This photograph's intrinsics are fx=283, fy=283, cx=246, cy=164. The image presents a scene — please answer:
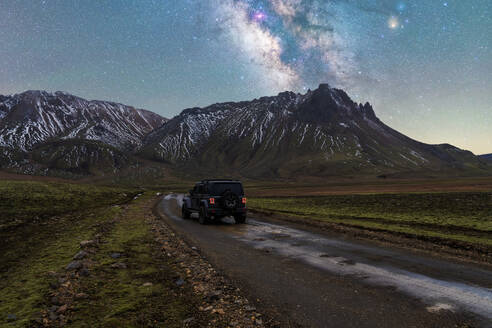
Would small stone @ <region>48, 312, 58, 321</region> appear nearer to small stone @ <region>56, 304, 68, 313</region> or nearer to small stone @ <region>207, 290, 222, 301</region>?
small stone @ <region>56, 304, 68, 313</region>

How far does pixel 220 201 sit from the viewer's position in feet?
62.0

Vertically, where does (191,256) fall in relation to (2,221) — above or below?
above

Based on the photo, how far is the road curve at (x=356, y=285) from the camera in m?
5.09

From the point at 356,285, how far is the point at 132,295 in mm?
5136

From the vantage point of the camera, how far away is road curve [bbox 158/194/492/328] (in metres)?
5.09

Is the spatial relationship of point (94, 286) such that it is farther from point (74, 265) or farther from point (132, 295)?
point (74, 265)

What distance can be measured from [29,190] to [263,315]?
4208 centimetres

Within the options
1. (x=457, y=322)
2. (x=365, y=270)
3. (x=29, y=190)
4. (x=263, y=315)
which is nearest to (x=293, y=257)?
(x=365, y=270)

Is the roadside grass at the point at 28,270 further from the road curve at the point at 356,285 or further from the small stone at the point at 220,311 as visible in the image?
the road curve at the point at 356,285

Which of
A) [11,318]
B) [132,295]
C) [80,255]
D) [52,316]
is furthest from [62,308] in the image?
[80,255]

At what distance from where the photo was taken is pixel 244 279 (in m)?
7.37

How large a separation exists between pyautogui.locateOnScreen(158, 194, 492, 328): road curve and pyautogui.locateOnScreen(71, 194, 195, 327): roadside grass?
1.67m

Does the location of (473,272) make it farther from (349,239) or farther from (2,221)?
(2,221)

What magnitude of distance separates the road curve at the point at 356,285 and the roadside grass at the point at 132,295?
1.67 meters
